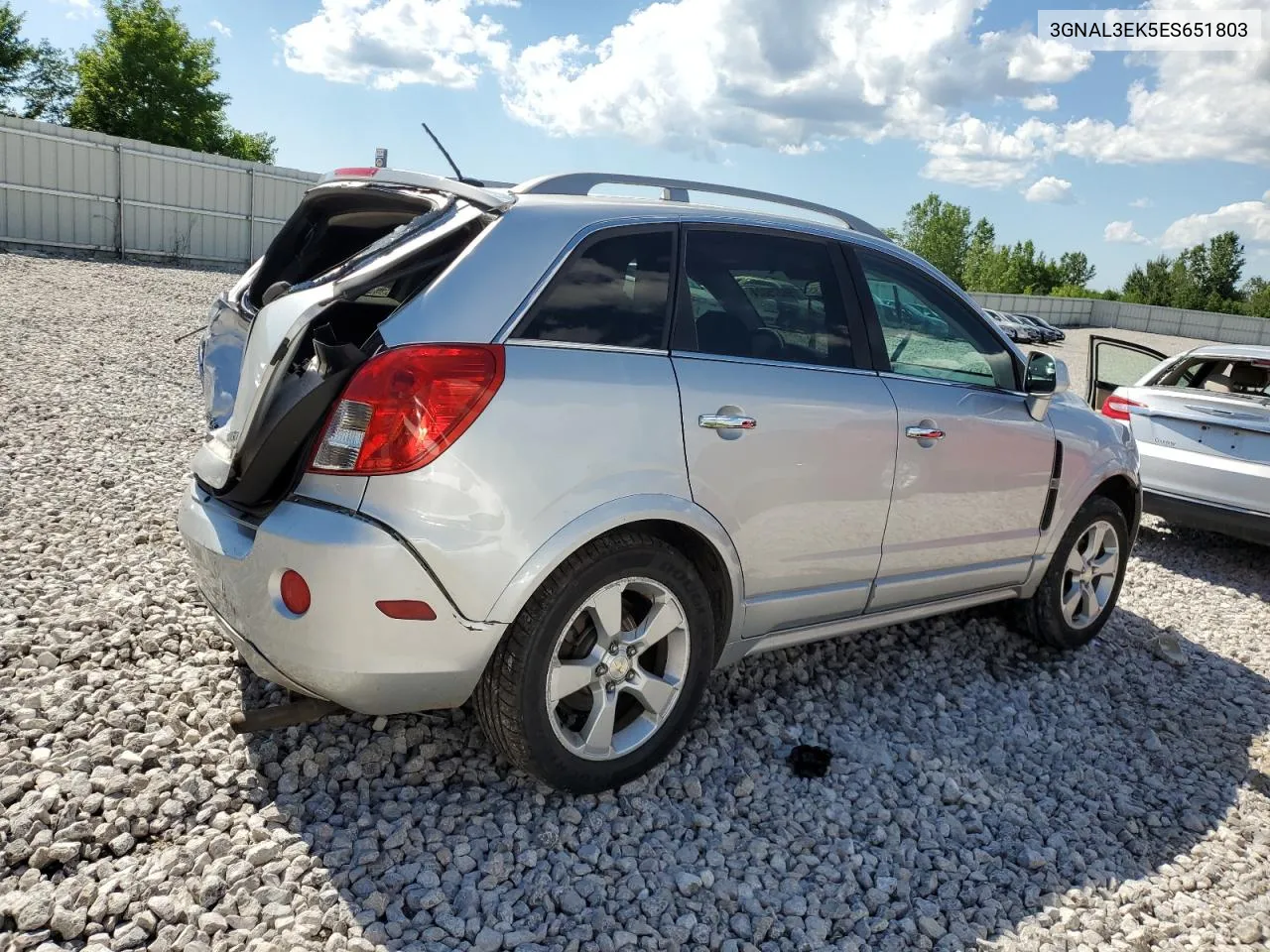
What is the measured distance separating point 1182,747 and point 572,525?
2907 millimetres

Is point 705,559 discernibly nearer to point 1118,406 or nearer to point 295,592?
point 295,592

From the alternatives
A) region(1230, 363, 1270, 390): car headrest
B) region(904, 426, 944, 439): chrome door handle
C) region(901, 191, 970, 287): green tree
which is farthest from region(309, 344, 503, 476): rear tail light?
region(901, 191, 970, 287): green tree

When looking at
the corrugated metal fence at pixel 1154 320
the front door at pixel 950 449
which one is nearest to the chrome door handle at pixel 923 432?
the front door at pixel 950 449

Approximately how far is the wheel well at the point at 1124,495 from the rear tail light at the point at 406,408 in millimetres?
3446

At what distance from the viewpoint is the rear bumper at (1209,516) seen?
21.0 ft

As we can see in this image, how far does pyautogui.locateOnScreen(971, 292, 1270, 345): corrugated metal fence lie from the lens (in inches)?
2301

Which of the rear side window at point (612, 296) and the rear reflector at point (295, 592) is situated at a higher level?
the rear side window at point (612, 296)

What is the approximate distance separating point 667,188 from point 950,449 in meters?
1.46

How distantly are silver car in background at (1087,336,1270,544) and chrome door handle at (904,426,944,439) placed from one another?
123 inches

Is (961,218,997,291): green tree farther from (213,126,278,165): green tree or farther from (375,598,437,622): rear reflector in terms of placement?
(375,598,437,622): rear reflector

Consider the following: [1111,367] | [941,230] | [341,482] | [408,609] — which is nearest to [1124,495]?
[1111,367]

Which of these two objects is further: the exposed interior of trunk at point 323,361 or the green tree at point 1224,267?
the green tree at point 1224,267

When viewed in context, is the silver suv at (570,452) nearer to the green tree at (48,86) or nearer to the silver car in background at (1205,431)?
the silver car in background at (1205,431)

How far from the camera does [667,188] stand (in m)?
3.45
